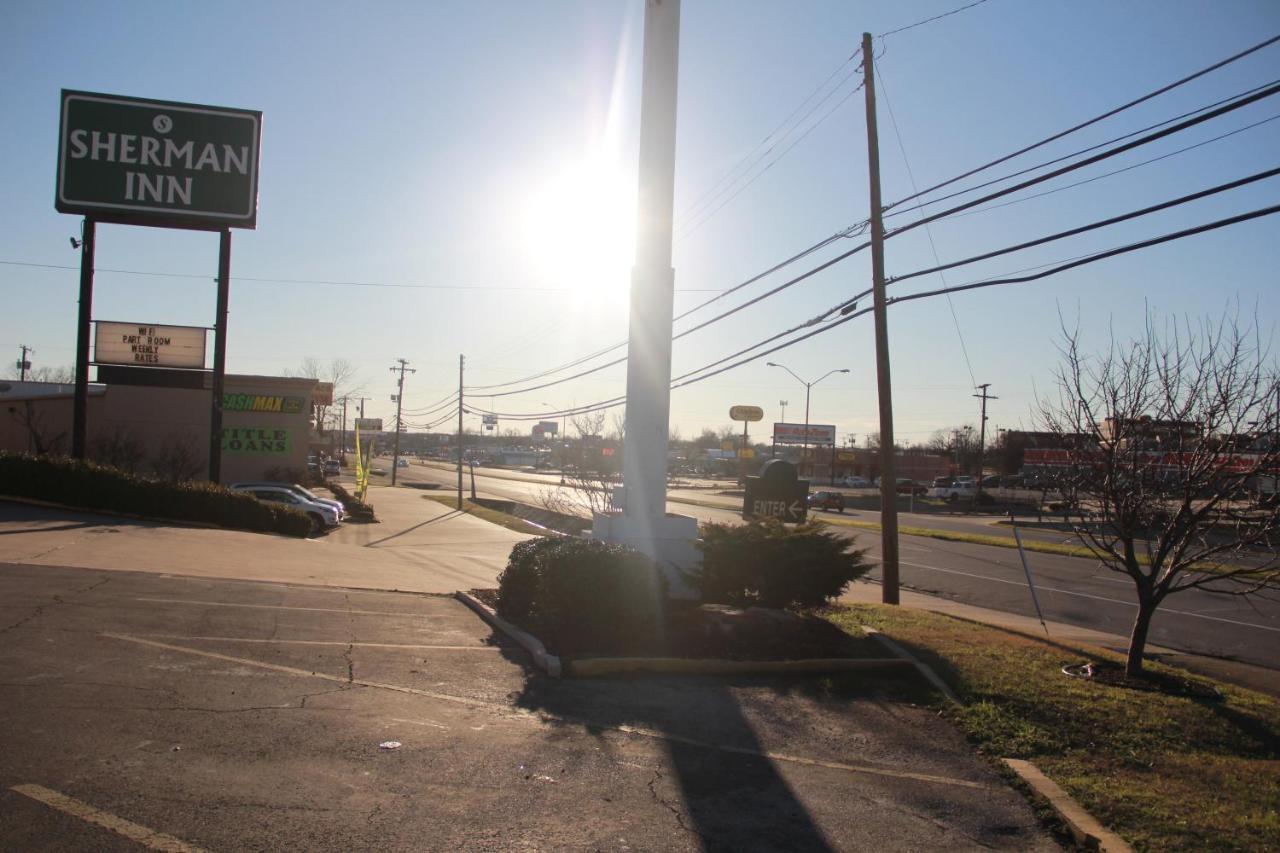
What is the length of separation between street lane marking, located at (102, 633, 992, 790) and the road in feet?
21.3

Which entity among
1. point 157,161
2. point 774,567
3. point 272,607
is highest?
point 157,161

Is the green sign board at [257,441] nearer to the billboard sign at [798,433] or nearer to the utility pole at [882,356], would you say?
the utility pole at [882,356]

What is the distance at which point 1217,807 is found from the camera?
572 cm

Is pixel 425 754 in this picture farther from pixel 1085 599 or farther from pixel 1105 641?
pixel 1085 599

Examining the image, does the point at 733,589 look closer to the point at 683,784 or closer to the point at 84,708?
the point at 683,784

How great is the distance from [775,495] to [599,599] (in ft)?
19.0

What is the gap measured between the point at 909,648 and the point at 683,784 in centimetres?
479

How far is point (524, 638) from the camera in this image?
9508 mm

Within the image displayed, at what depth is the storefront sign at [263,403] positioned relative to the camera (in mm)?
44594

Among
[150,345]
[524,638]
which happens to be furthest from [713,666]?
[150,345]

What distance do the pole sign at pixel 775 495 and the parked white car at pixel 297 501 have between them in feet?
65.8

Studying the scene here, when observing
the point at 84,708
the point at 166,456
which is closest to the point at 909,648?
the point at 84,708

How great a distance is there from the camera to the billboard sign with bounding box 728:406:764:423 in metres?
92.8

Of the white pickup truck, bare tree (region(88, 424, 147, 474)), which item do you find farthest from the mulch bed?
the white pickup truck
